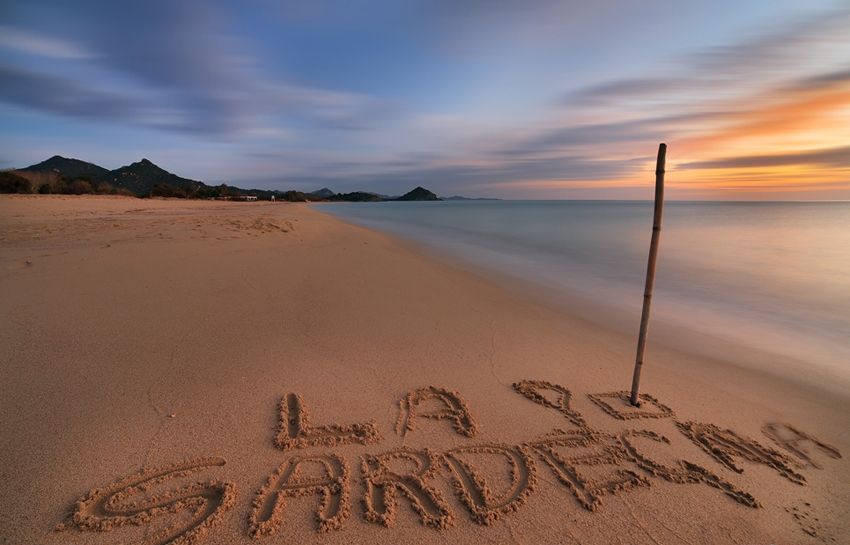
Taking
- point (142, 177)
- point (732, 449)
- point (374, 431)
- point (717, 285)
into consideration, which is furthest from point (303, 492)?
point (142, 177)

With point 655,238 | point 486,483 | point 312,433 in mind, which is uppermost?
point 655,238

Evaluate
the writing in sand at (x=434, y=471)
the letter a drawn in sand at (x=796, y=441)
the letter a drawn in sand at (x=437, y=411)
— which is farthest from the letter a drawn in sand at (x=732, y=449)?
the letter a drawn in sand at (x=437, y=411)

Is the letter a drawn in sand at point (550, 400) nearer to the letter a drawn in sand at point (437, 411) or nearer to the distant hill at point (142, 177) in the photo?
the letter a drawn in sand at point (437, 411)

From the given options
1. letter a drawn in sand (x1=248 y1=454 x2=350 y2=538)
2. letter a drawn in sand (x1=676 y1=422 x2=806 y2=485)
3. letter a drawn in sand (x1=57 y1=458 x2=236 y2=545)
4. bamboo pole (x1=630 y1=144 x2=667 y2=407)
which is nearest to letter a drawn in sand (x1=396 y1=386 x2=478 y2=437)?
letter a drawn in sand (x1=248 y1=454 x2=350 y2=538)

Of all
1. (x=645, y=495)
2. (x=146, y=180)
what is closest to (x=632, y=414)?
(x=645, y=495)

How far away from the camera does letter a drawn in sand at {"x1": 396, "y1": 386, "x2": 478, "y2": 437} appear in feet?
11.2

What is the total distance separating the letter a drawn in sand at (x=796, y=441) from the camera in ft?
11.4

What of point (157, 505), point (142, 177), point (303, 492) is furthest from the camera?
point (142, 177)

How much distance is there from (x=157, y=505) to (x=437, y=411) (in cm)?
222

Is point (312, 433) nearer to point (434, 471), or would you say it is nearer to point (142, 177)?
point (434, 471)

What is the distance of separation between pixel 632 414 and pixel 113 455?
451 centimetres

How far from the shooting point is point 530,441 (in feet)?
10.9

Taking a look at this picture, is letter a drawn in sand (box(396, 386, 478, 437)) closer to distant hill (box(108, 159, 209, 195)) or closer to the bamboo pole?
the bamboo pole

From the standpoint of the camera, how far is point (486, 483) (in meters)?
2.81
